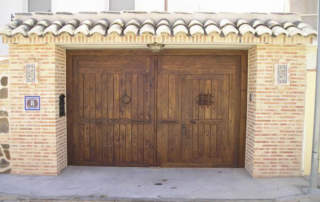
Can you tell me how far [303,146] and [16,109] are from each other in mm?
6152

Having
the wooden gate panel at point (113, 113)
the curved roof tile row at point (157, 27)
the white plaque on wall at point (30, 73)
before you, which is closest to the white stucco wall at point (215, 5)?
the curved roof tile row at point (157, 27)

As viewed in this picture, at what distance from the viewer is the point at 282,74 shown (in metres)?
5.91

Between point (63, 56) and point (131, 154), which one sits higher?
point (63, 56)

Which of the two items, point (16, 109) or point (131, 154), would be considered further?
point (131, 154)

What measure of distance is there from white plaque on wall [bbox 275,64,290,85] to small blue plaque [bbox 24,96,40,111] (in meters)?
5.02

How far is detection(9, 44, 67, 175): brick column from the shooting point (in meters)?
6.02

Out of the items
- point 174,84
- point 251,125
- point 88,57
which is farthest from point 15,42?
point 251,125

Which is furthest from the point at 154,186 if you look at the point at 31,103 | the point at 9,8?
the point at 9,8

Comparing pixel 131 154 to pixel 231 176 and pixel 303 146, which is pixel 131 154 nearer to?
pixel 231 176

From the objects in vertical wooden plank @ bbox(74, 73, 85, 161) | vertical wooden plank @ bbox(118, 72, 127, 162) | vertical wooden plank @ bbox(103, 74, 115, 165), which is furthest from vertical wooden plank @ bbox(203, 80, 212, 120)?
vertical wooden plank @ bbox(74, 73, 85, 161)

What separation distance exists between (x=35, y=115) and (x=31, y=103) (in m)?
0.27

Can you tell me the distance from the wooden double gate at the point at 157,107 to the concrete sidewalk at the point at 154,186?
441 mm

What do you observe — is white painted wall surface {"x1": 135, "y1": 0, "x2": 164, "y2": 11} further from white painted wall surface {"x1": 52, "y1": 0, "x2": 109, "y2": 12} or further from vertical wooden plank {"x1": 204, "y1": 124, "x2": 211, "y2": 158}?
vertical wooden plank {"x1": 204, "y1": 124, "x2": 211, "y2": 158}

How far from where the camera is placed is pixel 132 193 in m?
5.27
